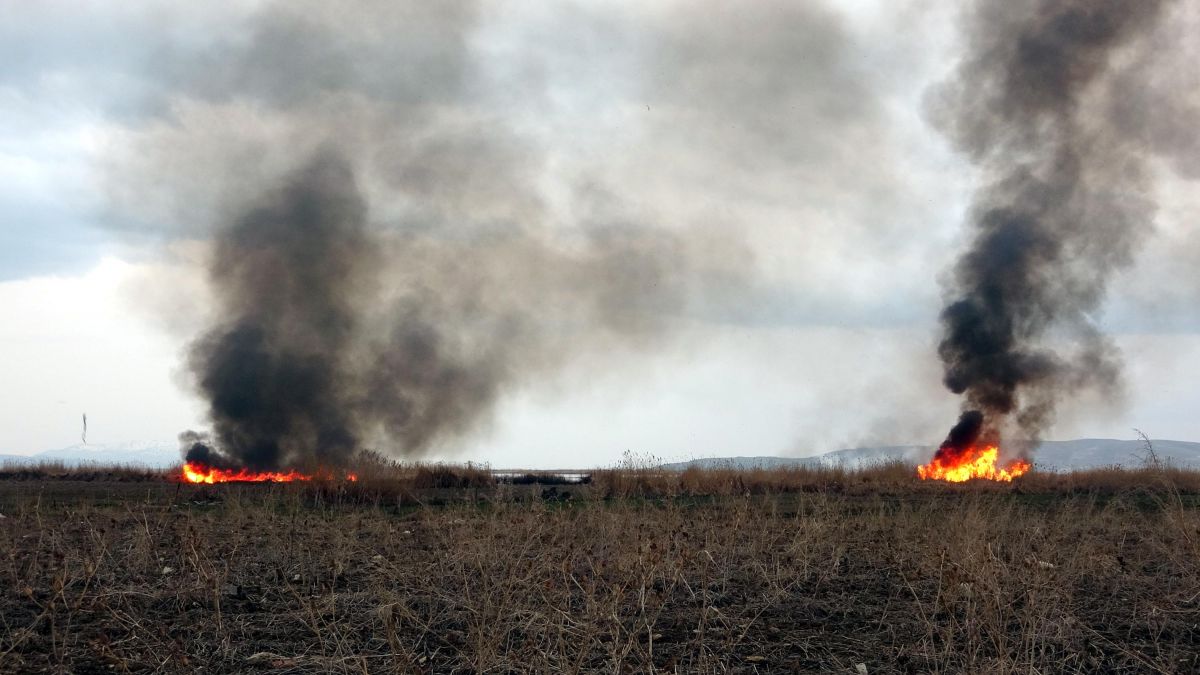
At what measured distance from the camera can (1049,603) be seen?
7.42 m

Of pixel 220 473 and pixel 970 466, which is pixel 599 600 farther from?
pixel 970 466

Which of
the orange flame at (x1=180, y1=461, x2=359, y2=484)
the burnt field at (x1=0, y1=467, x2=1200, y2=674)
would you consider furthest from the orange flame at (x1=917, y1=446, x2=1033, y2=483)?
the orange flame at (x1=180, y1=461, x2=359, y2=484)

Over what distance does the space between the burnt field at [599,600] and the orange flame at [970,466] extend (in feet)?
74.1

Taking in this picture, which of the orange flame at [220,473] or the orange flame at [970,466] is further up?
the orange flame at [220,473]

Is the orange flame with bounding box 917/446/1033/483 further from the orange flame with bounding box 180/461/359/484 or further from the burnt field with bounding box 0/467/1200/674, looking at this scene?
the orange flame with bounding box 180/461/359/484

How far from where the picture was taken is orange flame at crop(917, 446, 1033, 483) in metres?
34.1

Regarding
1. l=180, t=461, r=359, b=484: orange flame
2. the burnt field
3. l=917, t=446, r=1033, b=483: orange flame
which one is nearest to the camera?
the burnt field

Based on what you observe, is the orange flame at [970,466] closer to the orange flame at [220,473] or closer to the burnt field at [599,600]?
the burnt field at [599,600]

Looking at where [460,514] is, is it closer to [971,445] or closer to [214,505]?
[214,505]

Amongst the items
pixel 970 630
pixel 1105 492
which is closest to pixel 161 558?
pixel 970 630

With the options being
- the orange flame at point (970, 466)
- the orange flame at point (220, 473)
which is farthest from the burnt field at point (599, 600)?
the orange flame at point (220, 473)

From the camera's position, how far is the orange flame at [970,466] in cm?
3406

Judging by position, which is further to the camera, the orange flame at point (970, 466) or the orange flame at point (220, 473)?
the orange flame at point (220, 473)

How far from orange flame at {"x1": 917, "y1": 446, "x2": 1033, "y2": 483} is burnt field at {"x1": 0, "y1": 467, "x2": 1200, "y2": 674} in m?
22.6
